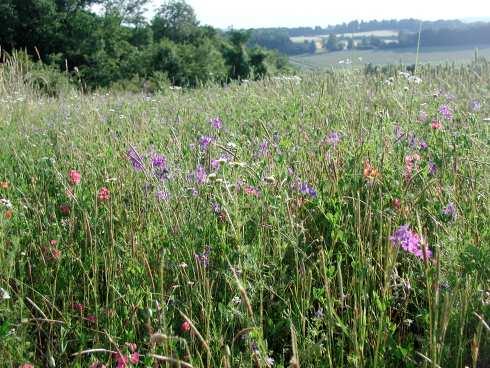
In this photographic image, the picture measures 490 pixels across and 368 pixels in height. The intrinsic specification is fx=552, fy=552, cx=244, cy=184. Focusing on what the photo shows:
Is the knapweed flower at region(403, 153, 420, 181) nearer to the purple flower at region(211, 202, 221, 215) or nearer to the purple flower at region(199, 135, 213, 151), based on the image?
the purple flower at region(211, 202, 221, 215)

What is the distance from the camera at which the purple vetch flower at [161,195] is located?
78.5 inches

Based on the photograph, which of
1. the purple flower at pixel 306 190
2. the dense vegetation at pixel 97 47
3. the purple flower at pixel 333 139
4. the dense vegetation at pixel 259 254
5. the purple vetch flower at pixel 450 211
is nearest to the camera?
the dense vegetation at pixel 259 254

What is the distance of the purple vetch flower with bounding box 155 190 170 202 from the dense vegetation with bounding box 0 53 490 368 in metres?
0.01

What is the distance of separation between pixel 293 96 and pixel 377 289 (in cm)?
305

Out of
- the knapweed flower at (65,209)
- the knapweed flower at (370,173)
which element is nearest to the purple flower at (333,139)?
the knapweed flower at (370,173)

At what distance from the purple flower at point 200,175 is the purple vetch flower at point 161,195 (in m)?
0.13

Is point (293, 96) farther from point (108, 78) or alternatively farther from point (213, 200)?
point (108, 78)

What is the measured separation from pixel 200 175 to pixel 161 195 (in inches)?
9.0

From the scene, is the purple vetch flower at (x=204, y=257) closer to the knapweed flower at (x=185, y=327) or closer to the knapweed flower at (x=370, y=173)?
the knapweed flower at (x=185, y=327)

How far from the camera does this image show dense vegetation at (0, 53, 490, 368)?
145 centimetres

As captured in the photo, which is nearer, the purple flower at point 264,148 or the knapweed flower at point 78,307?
the knapweed flower at point 78,307

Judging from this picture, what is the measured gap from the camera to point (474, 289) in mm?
1596

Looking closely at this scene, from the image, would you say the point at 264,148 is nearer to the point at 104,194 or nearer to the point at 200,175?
the point at 200,175

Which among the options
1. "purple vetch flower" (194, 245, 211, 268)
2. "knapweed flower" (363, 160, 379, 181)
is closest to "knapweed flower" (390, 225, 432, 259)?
"knapweed flower" (363, 160, 379, 181)
